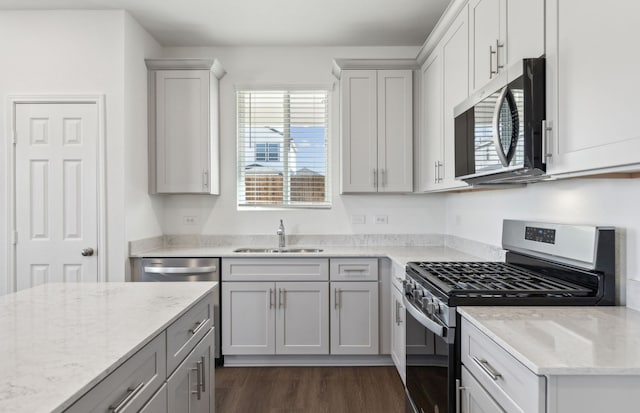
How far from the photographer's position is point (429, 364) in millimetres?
1834

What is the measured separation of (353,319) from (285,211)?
3.98 ft

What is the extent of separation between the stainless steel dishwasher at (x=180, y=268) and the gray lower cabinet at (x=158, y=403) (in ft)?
5.91

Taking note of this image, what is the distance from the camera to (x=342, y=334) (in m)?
3.22

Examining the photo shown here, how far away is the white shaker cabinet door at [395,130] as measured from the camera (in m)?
3.46

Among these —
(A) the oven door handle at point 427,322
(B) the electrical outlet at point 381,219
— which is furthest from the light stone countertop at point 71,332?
(B) the electrical outlet at point 381,219

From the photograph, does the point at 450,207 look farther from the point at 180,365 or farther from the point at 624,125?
the point at 180,365

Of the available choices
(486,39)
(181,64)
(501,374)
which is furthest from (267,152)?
(501,374)

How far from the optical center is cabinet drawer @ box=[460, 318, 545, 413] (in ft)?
3.41

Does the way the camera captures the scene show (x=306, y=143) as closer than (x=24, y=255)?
No

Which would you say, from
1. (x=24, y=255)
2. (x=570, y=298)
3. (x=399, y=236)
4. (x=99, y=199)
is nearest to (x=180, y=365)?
(x=570, y=298)

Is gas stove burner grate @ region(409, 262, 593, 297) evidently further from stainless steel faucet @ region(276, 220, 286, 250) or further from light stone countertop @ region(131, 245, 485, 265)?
stainless steel faucet @ region(276, 220, 286, 250)

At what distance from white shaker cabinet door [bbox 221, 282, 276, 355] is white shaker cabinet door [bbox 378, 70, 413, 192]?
1343 millimetres

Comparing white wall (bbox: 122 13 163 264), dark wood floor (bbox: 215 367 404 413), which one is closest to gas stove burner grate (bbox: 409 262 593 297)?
dark wood floor (bbox: 215 367 404 413)

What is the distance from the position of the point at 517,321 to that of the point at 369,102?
2.49 meters
